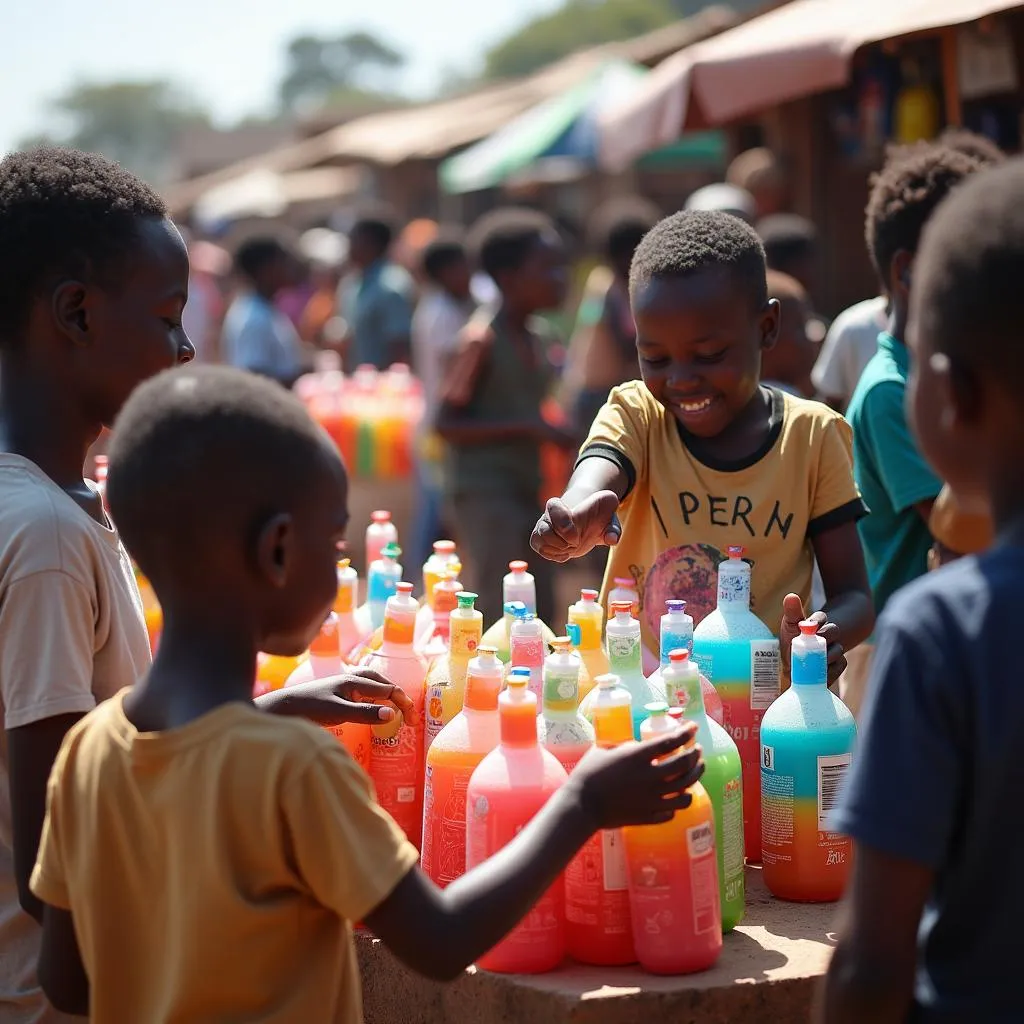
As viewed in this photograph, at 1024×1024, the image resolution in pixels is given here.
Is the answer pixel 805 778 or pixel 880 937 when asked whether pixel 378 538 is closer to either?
pixel 805 778

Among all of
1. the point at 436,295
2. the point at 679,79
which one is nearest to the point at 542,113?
the point at 436,295

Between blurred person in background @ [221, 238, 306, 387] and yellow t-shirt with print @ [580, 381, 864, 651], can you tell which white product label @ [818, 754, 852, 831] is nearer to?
yellow t-shirt with print @ [580, 381, 864, 651]

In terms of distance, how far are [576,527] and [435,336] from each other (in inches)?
252

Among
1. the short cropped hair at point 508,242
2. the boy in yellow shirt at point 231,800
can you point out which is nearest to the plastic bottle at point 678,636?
the boy in yellow shirt at point 231,800

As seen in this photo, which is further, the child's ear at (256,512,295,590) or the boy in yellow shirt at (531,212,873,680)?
the boy in yellow shirt at (531,212,873,680)


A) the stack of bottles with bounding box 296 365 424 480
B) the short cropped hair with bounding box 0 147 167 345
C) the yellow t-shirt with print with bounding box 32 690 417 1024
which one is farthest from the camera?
the stack of bottles with bounding box 296 365 424 480

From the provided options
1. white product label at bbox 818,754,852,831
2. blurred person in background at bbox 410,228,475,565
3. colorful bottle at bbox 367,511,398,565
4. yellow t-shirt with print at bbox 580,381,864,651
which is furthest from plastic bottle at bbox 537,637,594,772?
blurred person in background at bbox 410,228,475,565

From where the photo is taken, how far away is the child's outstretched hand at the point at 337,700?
2.62m

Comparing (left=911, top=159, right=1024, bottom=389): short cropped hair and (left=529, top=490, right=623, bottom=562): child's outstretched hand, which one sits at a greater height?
(left=911, top=159, right=1024, bottom=389): short cropped hair

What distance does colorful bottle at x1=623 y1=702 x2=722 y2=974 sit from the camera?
2232 mm

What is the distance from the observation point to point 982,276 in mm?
1579

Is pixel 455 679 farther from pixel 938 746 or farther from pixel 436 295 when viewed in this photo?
pixel 436 295

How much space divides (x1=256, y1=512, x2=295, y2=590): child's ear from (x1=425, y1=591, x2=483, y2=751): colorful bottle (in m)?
0.90

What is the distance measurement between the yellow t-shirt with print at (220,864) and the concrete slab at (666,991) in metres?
0.39
